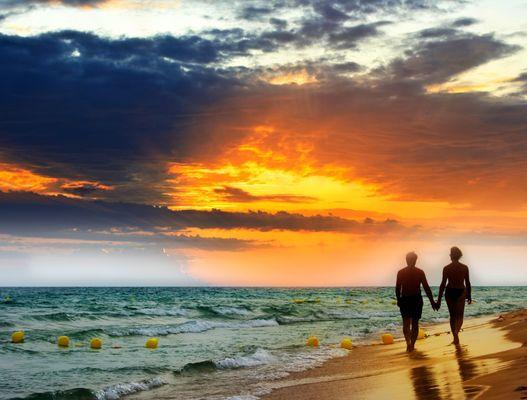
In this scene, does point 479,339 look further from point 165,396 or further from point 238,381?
point 165,396

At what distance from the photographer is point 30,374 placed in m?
14.8

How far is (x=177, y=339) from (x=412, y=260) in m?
12.2

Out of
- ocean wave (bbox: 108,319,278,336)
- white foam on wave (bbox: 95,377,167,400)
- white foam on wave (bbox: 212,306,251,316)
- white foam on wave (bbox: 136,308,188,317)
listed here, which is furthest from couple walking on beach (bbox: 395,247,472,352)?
white foam on wave (bbox: 136,308,188,317)

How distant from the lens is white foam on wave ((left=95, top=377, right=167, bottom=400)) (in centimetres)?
1178

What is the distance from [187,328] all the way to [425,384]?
21.0 m

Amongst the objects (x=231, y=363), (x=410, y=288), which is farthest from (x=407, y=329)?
(x=231, y=363)

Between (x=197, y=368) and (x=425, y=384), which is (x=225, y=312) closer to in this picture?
(x=197, y=368)

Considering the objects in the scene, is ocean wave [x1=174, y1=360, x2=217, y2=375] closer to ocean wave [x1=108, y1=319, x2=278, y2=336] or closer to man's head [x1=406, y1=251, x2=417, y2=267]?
man's head [x1=406, y1=251, x2=417, y2=267]

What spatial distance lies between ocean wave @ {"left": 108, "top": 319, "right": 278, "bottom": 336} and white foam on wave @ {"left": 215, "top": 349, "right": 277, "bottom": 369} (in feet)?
34.4

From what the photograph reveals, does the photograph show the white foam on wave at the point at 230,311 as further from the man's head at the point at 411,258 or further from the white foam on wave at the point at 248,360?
the man's head at the point at 411,258

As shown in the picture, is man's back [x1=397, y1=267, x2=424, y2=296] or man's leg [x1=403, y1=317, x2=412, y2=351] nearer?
man's back [x1=397, y1=267, x2=424, y2=296]

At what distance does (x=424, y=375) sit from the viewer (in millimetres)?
10641

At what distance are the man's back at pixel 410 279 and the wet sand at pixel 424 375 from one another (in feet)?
5.04

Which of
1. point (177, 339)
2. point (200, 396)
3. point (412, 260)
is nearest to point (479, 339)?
point (412, 260)
